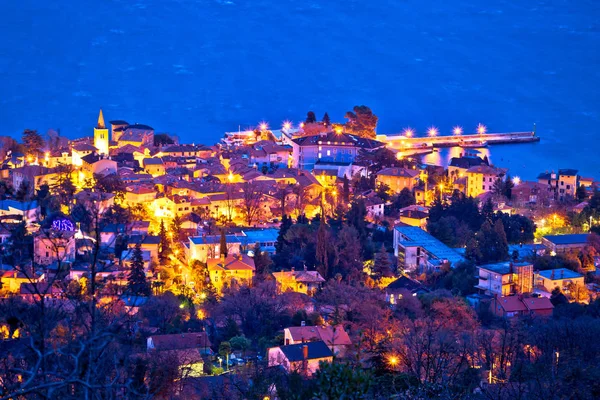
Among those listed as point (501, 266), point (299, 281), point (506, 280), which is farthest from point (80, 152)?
point (506, 280)

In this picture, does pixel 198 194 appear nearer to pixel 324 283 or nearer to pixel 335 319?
pixel 324 283

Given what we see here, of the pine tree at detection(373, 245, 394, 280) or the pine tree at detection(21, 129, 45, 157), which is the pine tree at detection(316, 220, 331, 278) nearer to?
the pine tree at detection(373, 245, 394, 280)

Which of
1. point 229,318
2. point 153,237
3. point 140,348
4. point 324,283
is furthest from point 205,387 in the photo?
point 153,237

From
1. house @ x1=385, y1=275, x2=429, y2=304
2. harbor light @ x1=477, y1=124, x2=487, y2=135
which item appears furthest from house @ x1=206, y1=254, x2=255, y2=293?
harbor light @ x1=477, y1=124, x2=487, y2=135

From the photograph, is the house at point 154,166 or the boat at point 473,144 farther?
the boat at point 473,144

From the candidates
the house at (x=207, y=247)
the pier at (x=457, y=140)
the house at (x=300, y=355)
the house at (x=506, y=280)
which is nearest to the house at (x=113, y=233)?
the house at (x=207, y=247)

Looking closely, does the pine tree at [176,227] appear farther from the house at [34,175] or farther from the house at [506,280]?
the house at [506,280]

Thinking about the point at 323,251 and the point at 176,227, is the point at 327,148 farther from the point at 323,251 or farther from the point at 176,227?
the point at 323,251
